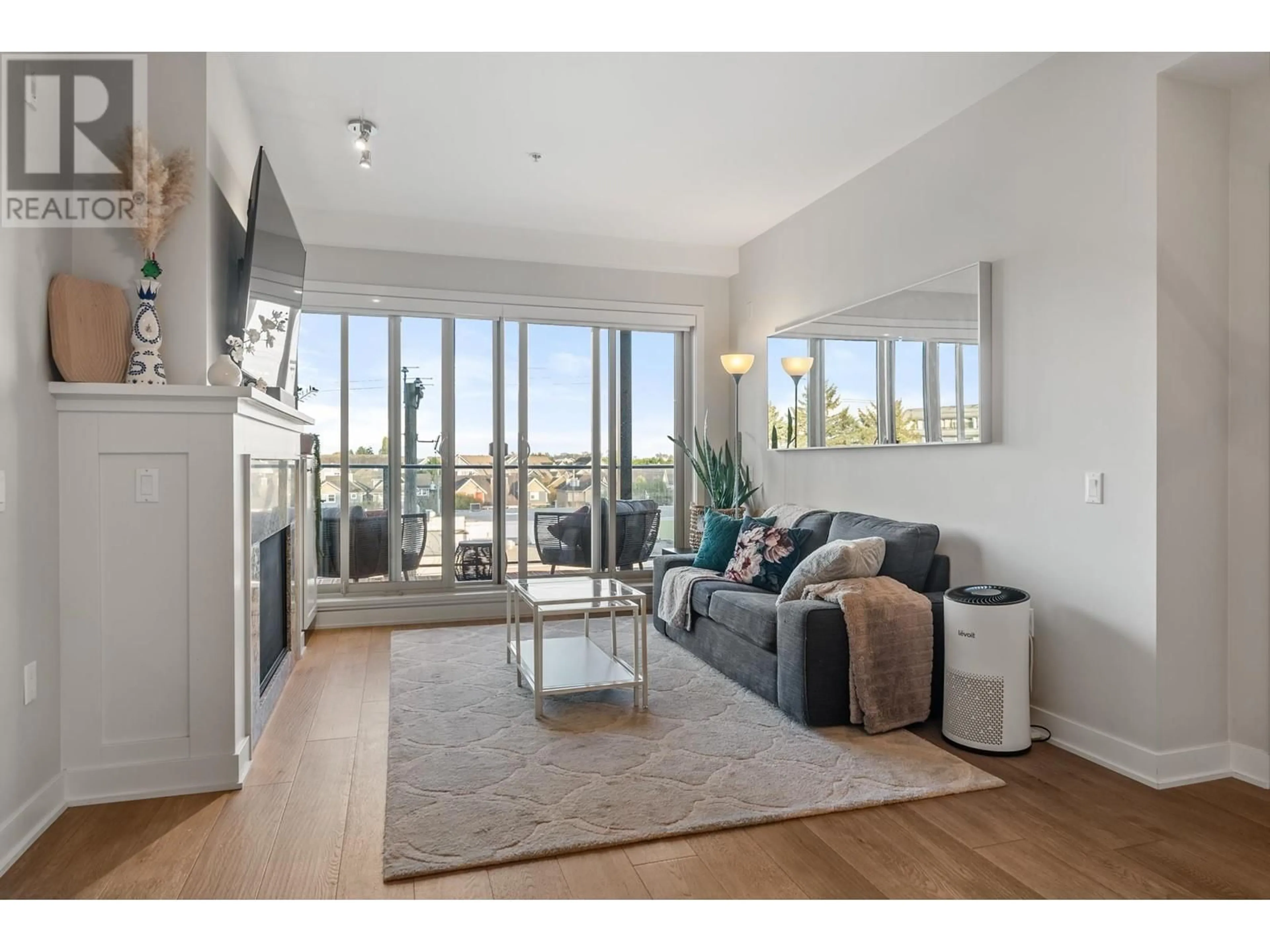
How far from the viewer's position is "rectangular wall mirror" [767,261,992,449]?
3268 millimetres

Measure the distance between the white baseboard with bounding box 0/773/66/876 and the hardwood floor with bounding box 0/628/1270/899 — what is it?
0.03 meters

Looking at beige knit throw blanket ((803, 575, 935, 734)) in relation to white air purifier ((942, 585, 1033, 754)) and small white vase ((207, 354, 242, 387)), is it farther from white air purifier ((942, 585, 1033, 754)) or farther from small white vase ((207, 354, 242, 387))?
small white vase ((207, 354, 242, 387))

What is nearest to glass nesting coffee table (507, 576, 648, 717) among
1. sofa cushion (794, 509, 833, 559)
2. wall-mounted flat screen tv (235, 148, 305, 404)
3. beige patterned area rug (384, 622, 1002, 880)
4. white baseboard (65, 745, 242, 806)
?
beige patterned area rug (384, 622, 1002, 880)

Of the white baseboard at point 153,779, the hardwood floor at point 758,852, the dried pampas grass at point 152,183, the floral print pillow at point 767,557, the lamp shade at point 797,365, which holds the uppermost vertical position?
the dried pampas grass at point 152,183

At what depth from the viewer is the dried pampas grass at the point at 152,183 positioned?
2.44m

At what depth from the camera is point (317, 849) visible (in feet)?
6.88

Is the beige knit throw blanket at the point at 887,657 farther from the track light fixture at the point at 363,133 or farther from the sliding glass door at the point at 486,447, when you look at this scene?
the track light fixture at the point at 363,133

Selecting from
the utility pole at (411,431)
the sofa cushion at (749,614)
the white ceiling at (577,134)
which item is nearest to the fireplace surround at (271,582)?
the utility pole at (411,431)

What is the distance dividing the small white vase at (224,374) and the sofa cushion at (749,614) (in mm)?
2249

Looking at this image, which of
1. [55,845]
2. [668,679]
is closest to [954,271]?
[668,679]

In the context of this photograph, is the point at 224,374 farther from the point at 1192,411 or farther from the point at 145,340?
the point at 1192,411

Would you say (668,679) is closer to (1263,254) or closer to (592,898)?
(592,898)

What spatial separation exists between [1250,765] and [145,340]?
12.8ft
